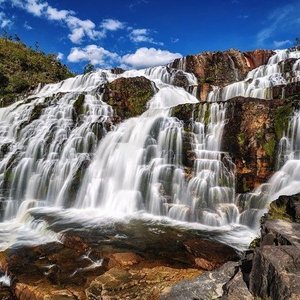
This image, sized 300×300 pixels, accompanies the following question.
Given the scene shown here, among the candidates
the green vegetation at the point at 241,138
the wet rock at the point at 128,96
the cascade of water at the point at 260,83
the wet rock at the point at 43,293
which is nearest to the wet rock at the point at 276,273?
the wet rock at the point at 43,293

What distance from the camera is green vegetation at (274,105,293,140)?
14.3 meters

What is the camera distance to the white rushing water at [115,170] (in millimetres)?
13461

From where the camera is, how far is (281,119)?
14.5 metres

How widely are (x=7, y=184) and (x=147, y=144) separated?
6.89 m

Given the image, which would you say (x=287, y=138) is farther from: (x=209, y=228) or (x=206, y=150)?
(x=209, y=228)

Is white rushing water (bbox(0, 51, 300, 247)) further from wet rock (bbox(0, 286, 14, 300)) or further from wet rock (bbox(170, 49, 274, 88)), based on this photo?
wet rock (bbox(170, 49, 274, 88))

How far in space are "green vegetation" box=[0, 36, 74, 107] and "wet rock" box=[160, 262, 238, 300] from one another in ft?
106

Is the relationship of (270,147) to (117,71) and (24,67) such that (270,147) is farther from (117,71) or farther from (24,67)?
(24,67)

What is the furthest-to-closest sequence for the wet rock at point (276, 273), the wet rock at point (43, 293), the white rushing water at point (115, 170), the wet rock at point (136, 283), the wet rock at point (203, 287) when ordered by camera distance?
1. the white rushing water at point (115, 170)
2. the wet rock at point (43, 293)
3. the wet rock at point (136, 283)
4. the wet rock at point (203, 287)
5. the wet rock at point (276, 273)

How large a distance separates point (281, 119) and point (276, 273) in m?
10.9

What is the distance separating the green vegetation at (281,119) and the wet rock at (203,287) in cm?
891

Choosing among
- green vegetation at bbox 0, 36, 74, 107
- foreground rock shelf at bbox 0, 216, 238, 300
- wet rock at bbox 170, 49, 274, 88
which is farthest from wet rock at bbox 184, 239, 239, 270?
green vegetation at bbox 0, 36, 74, 107

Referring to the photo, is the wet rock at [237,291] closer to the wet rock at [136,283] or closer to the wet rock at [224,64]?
the wet rock at [136,283]

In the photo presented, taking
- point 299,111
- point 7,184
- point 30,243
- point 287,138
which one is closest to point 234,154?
point 287,138
